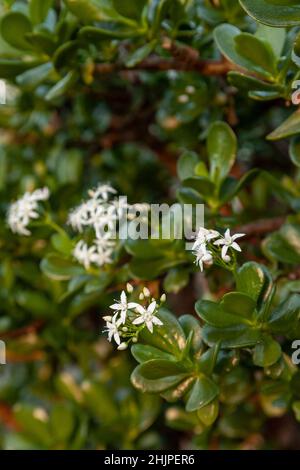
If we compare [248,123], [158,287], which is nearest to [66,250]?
[158,287]

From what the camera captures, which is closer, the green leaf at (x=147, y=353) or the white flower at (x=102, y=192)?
the green leaf at (x=147, y=353)

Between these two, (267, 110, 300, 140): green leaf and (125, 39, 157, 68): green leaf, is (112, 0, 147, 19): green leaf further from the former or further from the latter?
(267, 110, 300, 140): green leaf

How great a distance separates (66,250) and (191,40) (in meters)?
0.34

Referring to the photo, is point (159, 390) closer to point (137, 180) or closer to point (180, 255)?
point (180, 255)

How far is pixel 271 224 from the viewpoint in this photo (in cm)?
99

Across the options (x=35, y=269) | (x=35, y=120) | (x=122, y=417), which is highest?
(x=35, y=120)

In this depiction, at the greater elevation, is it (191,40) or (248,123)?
(191,40)

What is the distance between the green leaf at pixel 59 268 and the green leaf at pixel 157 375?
0.25m

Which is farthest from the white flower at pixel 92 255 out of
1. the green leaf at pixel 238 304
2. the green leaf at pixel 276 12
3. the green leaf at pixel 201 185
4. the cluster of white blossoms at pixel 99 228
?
the green leaf at pixel 276 12

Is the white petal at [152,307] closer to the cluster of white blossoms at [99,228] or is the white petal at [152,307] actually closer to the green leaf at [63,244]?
the cluster of white blossoms at [99,228]

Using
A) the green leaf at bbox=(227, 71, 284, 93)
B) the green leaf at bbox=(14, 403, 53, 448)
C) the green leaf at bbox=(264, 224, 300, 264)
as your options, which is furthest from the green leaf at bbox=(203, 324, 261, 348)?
the green leaf at bbox=(14, 403, 53, 448)

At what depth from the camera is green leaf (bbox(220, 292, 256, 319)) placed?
67 centimetres

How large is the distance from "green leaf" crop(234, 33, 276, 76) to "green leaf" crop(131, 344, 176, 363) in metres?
0.34

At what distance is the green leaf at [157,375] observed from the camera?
0.69 metres
